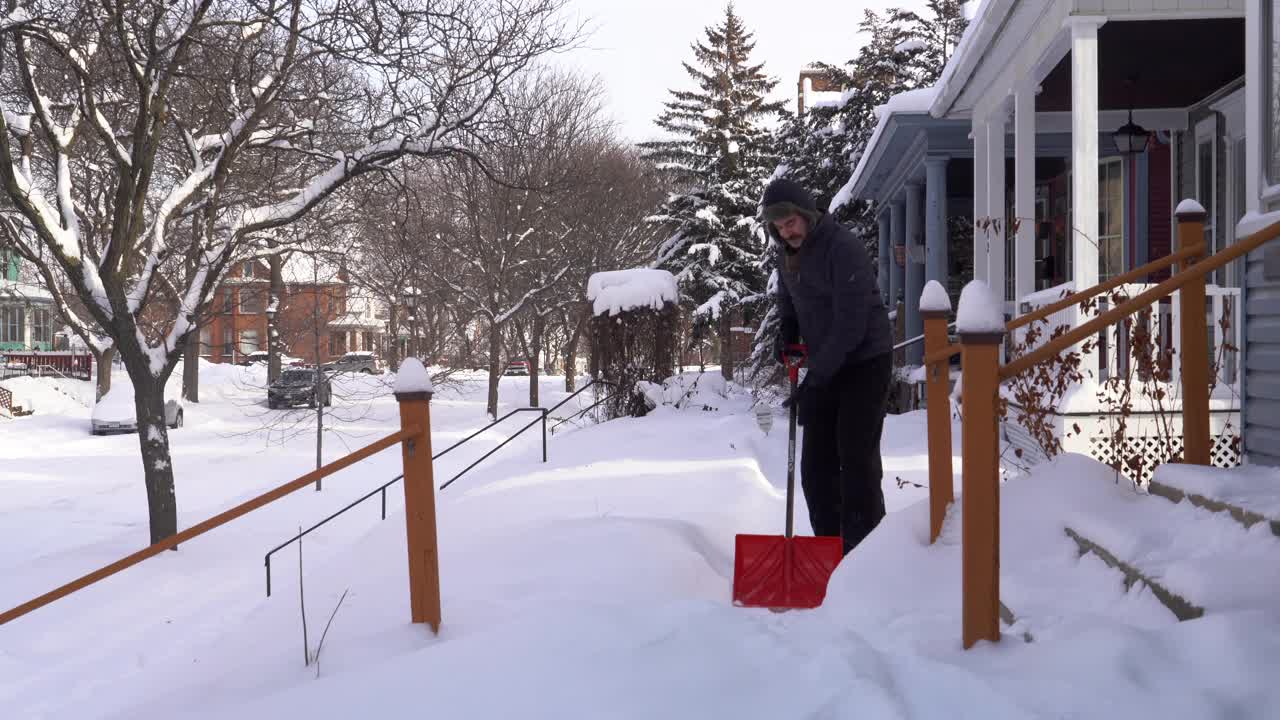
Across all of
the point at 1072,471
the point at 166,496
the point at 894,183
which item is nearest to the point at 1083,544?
the point at 1072,471

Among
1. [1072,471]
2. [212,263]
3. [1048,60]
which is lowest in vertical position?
[1072,471]

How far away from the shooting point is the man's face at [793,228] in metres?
4.32

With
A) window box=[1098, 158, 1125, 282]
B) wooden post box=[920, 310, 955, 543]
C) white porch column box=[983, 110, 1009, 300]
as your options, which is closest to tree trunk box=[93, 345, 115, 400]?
white porch column box=[983, 110, 1009, 300]

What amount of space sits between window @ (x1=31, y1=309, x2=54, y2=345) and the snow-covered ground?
42.2 metres

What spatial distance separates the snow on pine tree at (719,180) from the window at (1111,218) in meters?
11.0

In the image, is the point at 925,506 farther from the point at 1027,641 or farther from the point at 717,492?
the point at 717,492

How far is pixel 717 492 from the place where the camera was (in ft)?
22.0

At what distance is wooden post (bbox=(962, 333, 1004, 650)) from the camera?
261 centimetres

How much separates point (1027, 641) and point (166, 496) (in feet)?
37.0

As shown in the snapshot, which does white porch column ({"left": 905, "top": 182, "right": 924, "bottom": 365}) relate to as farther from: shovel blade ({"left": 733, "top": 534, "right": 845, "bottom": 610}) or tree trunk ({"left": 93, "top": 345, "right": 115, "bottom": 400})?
tree trunk ({"left": 93, "top": 345, "right": 115, "bottom": 400})

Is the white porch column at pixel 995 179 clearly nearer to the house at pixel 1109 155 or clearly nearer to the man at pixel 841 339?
the house at pixel 1109 155

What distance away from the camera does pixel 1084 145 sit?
710 cm

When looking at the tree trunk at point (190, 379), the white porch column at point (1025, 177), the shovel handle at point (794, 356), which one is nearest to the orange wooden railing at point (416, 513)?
the shovel handle at point (794, 356)

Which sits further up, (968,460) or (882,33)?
(882,33)
